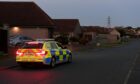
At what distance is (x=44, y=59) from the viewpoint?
21922 mm

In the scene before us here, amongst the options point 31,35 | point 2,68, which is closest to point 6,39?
point 2,68

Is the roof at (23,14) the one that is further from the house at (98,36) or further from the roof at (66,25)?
the house at (98,36)

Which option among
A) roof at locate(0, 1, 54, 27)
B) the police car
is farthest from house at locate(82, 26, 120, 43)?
the police car

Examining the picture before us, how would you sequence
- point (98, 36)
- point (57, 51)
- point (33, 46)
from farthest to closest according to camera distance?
point (98, 36), point (57, 51), point (33, 46)

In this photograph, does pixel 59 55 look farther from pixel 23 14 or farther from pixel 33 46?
pixel 23 14

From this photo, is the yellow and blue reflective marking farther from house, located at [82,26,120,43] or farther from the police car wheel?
house, located at [82,26,120,43]

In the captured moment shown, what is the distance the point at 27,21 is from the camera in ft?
193

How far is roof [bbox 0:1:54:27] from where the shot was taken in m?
58.5

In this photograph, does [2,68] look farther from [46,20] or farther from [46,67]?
[46,20]

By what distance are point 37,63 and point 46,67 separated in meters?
1.11

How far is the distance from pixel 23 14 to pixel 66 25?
34.0 metres

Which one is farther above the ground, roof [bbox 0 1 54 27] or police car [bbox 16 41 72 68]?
roof [bbox 0 1 54 27]

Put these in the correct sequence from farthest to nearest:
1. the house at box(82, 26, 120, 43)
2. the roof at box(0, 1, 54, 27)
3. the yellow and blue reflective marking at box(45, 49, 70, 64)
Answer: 1. the house at box(82, 26, 120, 43)
2. the roof at box(0, 1, 54, 27)
3. the yellow and blue reflective marking at box(45, 49, 70, 64)

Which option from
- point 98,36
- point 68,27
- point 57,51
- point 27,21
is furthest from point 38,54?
point 98,36
